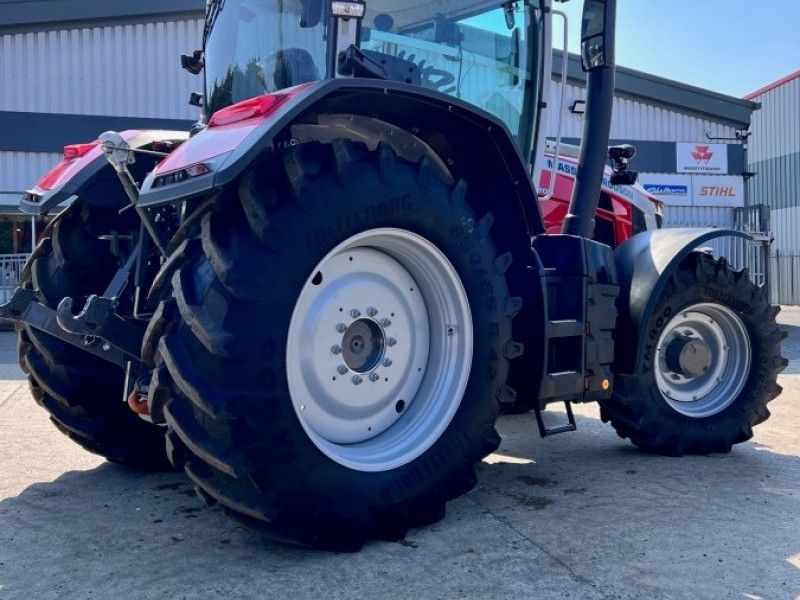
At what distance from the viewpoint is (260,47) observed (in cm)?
368

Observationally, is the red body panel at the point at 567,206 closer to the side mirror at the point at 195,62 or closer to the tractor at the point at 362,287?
the tractor at the point at 362,287

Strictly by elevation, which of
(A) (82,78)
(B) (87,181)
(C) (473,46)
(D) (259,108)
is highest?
(A) (82,78)

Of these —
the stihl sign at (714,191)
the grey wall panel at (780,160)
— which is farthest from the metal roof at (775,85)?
the stihl sign at (714,191)

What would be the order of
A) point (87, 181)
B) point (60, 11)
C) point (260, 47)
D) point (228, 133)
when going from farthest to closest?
point (60, 11) < point (87, 181) < point (260, 47) < point (228, 133)

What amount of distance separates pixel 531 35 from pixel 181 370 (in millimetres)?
2669

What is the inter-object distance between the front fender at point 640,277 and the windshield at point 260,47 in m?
1.98

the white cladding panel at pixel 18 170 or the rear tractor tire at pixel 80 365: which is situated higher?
the white cladding panel at pixel 18 170

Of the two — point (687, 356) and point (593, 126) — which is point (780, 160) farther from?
point (593, 126)

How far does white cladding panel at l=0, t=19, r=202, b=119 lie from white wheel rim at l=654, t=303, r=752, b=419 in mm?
13900

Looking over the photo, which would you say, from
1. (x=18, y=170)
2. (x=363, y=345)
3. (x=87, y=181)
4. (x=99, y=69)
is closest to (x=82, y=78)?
(x=99, y=69)

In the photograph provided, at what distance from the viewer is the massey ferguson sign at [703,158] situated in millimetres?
18391

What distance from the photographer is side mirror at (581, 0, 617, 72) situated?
4.29 meters

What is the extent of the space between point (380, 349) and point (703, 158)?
16.9m

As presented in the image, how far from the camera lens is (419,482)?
321 cm
